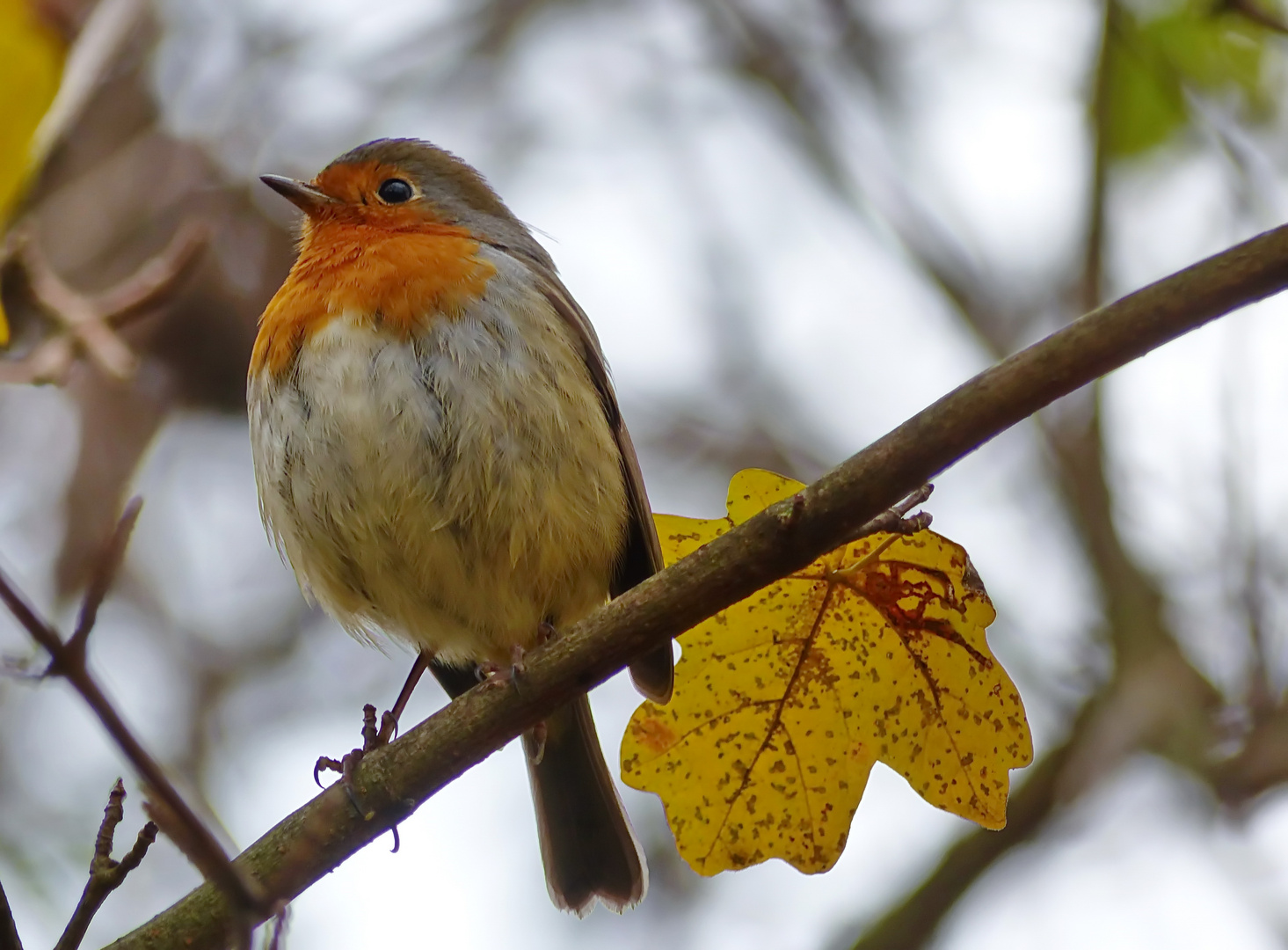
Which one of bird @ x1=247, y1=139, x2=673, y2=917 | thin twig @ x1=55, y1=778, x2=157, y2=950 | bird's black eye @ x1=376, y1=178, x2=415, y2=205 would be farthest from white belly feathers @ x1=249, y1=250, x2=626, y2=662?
thin twig @ x1=55, y1=778, x2=157, y2=950

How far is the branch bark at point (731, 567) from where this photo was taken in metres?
1.93

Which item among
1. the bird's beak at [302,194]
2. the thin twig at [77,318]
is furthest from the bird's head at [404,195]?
the thin twig at [77,318]

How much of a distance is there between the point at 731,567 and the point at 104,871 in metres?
1.13

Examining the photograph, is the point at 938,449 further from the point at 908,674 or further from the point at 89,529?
the point at 89,529

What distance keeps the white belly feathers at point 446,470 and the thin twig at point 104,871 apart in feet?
4.06

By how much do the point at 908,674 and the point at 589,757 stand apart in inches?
71.2

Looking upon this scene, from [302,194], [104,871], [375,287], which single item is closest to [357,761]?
[104,871]

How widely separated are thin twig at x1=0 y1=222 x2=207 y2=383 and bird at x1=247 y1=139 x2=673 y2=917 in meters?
0.30

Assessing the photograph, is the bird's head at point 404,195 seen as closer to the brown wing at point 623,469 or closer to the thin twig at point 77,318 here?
the brown wing at point 623,469

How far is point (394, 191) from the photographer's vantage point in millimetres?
4312

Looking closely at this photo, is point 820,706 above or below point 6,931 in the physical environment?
below

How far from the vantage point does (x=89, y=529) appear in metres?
6.11

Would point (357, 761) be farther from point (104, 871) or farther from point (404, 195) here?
point (404, 195)

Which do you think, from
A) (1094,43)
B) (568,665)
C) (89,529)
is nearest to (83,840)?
(89,529)
